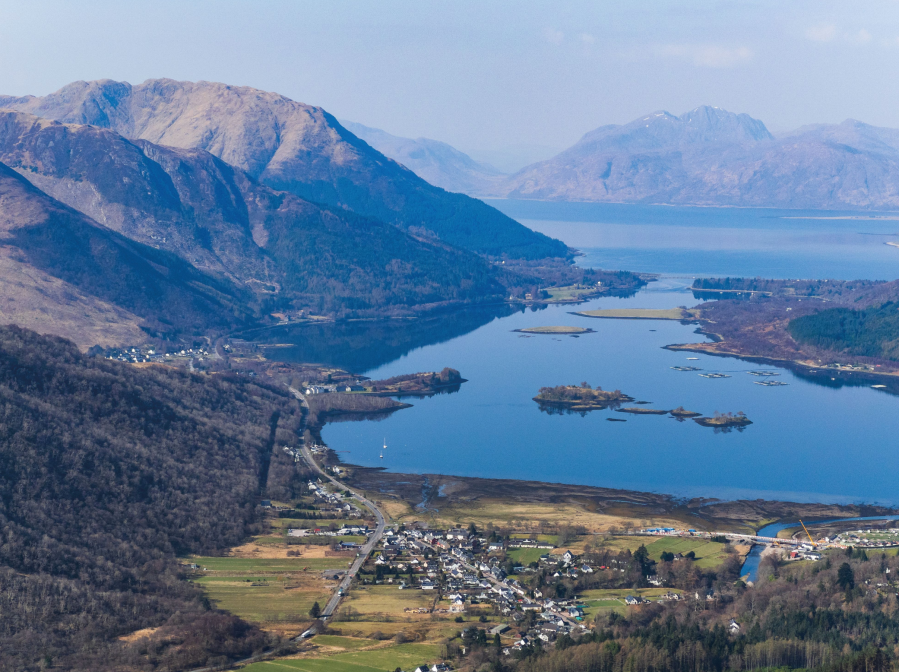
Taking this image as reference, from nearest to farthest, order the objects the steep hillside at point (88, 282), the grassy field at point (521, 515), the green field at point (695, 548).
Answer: the green field at point (695, 548) → the grassy field at point (521, 515) → the steep hillside at point (88, 282)

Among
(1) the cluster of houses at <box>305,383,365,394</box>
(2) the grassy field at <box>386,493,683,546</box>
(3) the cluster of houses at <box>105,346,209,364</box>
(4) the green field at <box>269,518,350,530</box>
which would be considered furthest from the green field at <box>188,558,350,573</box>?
(3) the cluster of houses at <box>105,346,209,364</box>

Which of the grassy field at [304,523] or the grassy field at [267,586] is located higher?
the grassy field at [304,523]

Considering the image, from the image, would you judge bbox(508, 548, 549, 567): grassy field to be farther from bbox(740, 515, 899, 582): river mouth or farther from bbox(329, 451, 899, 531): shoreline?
bbox(740, 515, 899, 582): river mouth

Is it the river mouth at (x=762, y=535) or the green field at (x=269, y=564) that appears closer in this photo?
the green field at (x=269, y=564)

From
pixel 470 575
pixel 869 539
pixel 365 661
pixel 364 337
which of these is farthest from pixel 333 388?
pixel 365 661

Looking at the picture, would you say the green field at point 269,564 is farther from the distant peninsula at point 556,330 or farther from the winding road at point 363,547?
the distant peninsula at point 556,330

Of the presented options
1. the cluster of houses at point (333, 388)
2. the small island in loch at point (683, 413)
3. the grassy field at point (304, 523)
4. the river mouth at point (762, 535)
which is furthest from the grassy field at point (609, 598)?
the cluster of houses at point (333, 388)

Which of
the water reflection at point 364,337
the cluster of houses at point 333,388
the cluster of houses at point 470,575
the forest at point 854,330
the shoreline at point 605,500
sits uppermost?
the forest at point 854,330

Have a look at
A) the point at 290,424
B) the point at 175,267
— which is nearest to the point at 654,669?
the point at 290,424

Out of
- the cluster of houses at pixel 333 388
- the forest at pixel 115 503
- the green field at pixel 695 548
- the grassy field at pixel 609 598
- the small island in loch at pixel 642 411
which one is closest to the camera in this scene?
the forest at pixel 115 503
